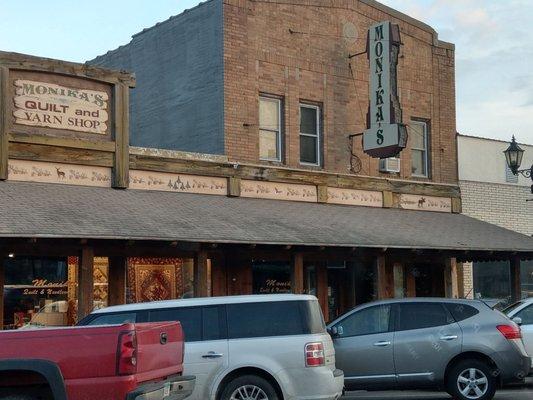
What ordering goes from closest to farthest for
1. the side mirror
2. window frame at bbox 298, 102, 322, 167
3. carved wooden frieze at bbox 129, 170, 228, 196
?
1. the side mirror
2. carved wooden frieze at bbox 129, 170, 228, 196
3. window frame at bbox 298, 102, 322, 167

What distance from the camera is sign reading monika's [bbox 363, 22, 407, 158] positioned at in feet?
68.1

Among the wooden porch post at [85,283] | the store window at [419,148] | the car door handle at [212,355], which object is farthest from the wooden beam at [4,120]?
the store window at [419,148]

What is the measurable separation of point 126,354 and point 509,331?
24.2ft

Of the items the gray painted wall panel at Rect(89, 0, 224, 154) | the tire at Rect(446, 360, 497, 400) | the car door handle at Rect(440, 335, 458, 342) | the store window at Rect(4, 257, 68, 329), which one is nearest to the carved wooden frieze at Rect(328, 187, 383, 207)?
the gray painted wall panel at Rect(89, 0, 224, 154)

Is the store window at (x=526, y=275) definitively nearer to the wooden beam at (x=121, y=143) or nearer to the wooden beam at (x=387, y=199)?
the wooden beam at (x=387, y=199)

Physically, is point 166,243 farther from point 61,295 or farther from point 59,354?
point 59,354

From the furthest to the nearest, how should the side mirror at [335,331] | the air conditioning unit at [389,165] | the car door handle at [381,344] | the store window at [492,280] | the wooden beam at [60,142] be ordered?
the store window at [492,280]
the air conditioning unit at [389,165]
the wooden beam at [60,142]
the side mirror at [335,331]
the car door handle at [381,344]

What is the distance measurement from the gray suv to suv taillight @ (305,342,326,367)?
7.41ft

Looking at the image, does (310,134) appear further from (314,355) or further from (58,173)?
(314,355)

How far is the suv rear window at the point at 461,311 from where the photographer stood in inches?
528

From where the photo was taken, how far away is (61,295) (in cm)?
1681

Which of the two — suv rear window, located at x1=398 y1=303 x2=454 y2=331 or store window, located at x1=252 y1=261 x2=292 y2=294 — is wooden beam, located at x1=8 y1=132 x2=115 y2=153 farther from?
suv rear window, located at x1=398 y1=303 x2=454 y2=331

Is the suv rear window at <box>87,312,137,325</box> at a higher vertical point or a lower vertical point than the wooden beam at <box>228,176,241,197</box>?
lower

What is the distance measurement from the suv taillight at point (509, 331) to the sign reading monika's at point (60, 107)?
28.3 feet
